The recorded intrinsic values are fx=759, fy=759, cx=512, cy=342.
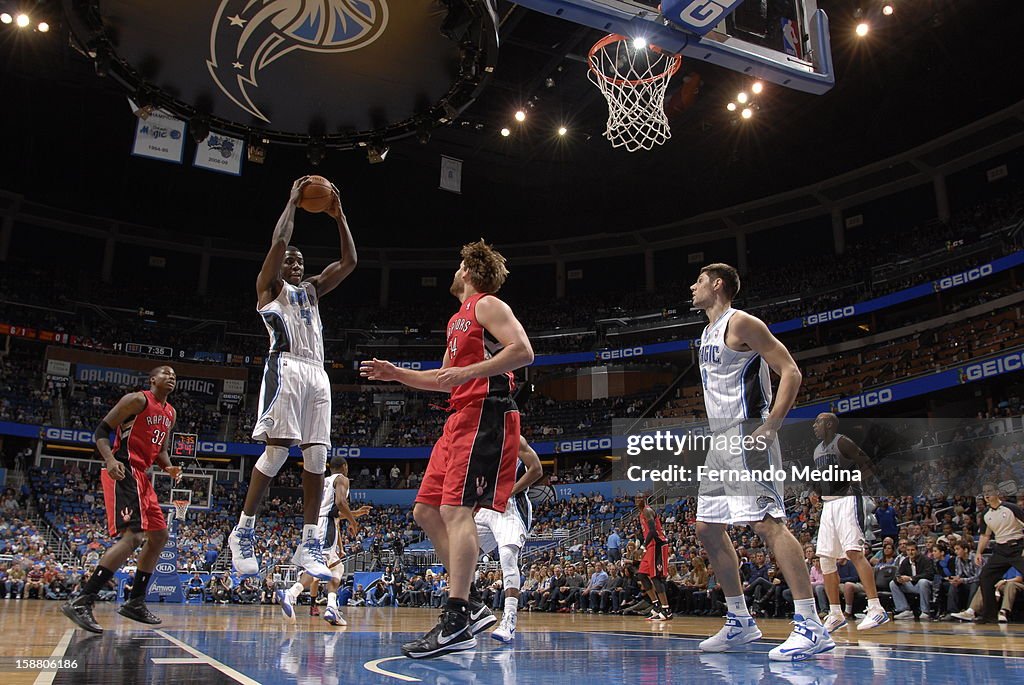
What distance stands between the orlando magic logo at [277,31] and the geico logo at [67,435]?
21927 millimetres

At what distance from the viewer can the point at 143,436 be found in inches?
226

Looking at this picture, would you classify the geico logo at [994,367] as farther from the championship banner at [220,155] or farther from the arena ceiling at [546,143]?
the championship banner at [220,155]

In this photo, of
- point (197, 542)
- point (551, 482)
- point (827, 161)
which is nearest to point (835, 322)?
point (827, 161)

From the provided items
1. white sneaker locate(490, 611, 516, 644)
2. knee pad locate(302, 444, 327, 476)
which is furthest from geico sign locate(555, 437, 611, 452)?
knee pad locate(302, 444, 327, 476)

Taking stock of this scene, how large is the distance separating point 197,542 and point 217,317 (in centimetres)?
1389

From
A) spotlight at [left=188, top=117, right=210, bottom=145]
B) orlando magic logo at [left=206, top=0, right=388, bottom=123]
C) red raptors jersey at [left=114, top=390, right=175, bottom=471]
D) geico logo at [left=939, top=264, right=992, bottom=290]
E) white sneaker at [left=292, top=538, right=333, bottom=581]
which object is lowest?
white sneaker at [left=292, top=538, right=333, bottom=581]

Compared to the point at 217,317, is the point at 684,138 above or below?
above

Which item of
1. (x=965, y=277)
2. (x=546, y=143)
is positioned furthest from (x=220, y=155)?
(x=965, y=277)

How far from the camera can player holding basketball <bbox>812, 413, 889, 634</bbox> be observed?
6.52 m

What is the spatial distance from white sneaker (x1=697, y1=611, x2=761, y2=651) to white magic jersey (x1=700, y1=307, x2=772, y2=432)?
1059 mm

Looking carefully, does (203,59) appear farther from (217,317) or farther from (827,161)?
(217,317)

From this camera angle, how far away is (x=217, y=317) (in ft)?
108

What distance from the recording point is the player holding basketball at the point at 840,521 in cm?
652

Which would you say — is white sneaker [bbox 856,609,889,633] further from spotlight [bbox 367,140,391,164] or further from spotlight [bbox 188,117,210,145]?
spotlight [bbox 188,117,210,145]
